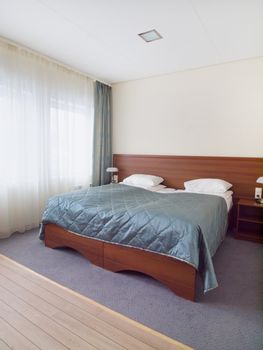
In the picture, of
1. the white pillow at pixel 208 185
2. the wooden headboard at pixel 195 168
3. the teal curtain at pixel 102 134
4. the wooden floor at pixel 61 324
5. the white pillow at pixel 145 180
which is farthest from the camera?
the teal curtain at pixel 102 134

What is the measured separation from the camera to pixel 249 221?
125 inches

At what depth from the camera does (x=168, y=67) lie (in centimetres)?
372

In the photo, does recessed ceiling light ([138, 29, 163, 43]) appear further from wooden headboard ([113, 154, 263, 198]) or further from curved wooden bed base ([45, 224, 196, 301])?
curved wooden bed base ([45, 224, 196, 301])

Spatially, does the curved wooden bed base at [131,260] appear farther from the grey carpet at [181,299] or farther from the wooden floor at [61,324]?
the wooden floor at [61,324]

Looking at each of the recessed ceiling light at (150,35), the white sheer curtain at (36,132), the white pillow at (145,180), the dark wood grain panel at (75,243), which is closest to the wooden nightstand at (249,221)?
the white pillow at (145,180)

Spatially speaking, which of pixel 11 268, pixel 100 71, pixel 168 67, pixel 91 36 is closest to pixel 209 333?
pixel 11 268

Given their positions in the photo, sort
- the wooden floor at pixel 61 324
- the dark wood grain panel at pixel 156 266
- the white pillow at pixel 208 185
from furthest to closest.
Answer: the white pillow at pixel 208 185 → the dark wood grain panel at pixel 156 266 → the wooden floor at pixel 61 324

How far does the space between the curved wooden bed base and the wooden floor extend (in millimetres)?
466

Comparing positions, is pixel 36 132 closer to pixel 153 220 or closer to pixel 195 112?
pixel 153 220

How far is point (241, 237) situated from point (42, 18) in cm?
368

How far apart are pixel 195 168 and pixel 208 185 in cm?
48

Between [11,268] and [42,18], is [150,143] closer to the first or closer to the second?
[42,18]

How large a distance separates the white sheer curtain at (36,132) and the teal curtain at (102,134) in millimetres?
240

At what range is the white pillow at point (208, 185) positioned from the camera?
3.30 meters
